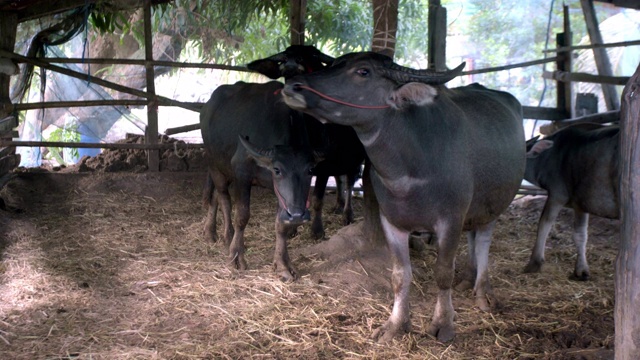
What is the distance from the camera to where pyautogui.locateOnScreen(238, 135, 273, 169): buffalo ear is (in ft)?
17.8

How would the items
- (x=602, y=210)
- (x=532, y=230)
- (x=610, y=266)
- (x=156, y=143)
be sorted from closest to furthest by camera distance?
(x=602, y=210) < (x=610, y=266) < (x=532, y=230) < (x=156, y=143)

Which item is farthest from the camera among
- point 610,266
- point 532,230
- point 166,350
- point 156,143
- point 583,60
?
point 583,60

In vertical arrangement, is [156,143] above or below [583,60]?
below

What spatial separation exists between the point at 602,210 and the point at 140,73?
458 inches

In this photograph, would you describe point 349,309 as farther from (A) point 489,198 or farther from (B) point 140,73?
(B) point 140,73

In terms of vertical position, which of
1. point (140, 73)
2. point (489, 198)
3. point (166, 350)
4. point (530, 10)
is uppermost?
point (530, 10)

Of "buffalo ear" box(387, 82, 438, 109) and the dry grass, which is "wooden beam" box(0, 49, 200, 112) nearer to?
the dry grass

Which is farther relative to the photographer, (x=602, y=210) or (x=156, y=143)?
(x=156, y=143)

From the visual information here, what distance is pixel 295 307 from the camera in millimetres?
5078

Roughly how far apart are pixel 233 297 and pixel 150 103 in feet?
13.8

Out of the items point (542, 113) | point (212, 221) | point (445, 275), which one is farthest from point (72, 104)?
point (542, 113)

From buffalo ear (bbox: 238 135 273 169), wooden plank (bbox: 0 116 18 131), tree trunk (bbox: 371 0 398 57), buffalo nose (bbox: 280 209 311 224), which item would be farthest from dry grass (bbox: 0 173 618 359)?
tree trunk (bbox: 371 0 398 57)

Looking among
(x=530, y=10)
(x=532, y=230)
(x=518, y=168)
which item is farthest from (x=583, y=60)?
(x=518, y=168)

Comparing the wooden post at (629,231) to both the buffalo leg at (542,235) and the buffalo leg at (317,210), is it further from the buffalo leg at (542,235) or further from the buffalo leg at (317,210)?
the buffalo leg at (317,210)
